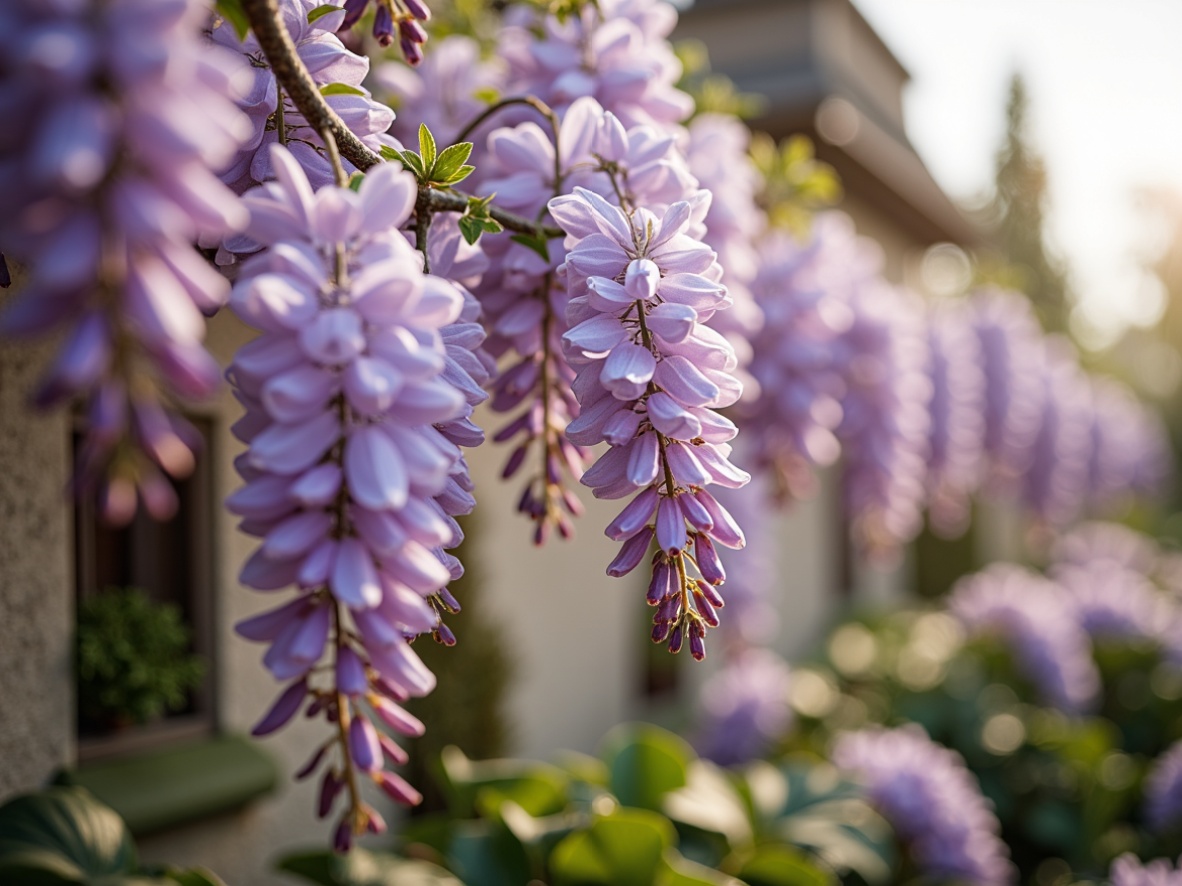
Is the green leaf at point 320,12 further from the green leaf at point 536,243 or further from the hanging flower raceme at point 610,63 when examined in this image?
the hanging flower raceme at point 610,63

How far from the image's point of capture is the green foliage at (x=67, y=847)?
1.27 m

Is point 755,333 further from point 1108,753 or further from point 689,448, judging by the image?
point 1108,753

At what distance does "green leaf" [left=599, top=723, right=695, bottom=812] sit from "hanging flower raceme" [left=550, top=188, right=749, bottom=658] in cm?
143

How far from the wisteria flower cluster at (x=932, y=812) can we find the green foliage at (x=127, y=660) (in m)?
2.18

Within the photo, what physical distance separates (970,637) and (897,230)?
4848 millimetres

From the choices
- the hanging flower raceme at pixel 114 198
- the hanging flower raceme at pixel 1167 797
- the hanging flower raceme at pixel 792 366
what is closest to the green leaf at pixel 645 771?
the hanging flower raceme at pixel 792 366

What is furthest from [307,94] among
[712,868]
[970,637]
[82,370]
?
[970,637]

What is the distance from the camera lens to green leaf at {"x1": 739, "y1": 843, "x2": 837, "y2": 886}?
6.88ft

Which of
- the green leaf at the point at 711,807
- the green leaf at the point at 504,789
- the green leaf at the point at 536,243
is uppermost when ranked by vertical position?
the green leaf at the point at 536,243

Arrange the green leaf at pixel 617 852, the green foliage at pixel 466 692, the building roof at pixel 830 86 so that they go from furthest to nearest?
the building roof at pixel 830 86 < the green foliage at pixel 466 692 < the green leaf at pixel 617 852

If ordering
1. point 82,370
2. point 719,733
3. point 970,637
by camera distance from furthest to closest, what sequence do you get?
point 970,637 < point 719,733 < point 82,370

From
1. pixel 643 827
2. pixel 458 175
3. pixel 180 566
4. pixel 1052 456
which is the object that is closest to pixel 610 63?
pixel 458 175

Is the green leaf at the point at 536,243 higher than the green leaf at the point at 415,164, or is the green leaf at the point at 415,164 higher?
the green leaf at the point at 415,164

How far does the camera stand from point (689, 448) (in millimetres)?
1007
